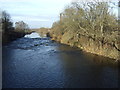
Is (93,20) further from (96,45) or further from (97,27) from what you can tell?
(96,45)

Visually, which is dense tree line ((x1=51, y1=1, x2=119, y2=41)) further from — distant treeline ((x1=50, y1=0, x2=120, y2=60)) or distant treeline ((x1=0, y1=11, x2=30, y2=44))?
distant treeline ((x1=0, y1=11, x2=30, y2=44))

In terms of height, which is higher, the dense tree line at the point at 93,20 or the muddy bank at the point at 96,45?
the dense tree line at the point at 93,20

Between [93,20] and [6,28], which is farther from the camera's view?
[6,28]

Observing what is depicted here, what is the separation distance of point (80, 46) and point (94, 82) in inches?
706

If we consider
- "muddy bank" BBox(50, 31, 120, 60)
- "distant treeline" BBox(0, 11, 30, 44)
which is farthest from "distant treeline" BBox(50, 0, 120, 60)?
"distant treeline" BBox(0, 11, 30, 44)

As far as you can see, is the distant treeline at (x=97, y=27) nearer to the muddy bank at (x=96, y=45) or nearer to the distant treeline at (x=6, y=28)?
the muddy bank at (x=96, y=45)

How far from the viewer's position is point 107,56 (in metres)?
21.6

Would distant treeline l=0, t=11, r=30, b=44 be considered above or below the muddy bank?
above

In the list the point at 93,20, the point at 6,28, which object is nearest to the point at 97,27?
the point at 93,20

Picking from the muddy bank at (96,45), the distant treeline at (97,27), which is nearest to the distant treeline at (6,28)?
the muddy bank at (96,45)

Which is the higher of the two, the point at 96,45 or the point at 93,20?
the point at 93,20

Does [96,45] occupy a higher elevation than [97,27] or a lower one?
lower

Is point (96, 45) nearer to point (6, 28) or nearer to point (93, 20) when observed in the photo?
point (93, 20)

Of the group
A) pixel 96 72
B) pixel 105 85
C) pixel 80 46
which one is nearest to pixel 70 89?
pixel 105 85
